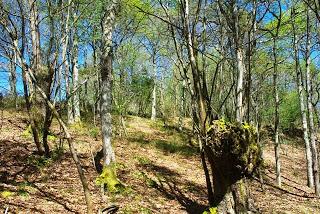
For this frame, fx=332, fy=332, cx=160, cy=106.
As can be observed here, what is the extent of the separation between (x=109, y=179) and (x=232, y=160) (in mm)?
4133

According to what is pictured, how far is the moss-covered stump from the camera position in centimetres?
835

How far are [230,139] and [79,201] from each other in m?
4.50

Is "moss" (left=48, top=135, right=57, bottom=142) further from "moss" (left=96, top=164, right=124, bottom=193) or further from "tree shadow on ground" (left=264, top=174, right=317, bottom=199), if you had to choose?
"tree shadow on ground" (left=264, top=174, right=317, bottom=199)

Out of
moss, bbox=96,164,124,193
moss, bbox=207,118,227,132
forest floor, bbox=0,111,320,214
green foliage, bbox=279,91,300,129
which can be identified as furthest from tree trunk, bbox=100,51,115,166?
green foliage, bbox=279,91,300,129

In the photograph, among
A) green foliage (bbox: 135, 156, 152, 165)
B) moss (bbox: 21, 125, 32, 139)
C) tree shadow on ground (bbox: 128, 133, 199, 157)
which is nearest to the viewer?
moss (bbox: 21, 125, 32, 139)

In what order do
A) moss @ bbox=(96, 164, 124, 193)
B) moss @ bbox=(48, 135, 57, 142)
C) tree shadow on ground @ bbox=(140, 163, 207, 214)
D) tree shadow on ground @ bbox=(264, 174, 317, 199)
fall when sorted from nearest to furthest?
moss @ bbox=(96, 164, 124, 193)
tree shadow on ground @ bbox=(140, 163, 207, 214)
moss @ bbox=(48, 135, 57, 142)
tree shadow on ground @ bbox=(264, 174, 317, 199)

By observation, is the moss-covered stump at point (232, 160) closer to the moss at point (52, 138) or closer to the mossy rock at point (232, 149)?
the mossy rock at point (232, 149)

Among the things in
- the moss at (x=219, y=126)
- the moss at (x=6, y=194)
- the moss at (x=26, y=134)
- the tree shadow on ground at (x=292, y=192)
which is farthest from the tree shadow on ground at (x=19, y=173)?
the tree shadow on ground at (x=292, y=192)

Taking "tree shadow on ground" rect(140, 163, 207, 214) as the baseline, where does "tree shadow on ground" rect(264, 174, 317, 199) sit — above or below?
below

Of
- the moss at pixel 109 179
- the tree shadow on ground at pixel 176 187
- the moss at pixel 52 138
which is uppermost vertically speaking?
the moss at pixel 52 138

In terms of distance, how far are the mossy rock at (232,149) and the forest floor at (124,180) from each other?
270 cm

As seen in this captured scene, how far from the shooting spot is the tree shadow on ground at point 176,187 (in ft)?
36.4

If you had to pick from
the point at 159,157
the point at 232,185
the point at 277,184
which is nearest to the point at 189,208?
the point at 232,185

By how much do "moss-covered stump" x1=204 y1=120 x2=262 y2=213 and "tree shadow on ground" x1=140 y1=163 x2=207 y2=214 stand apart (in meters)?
2.05
